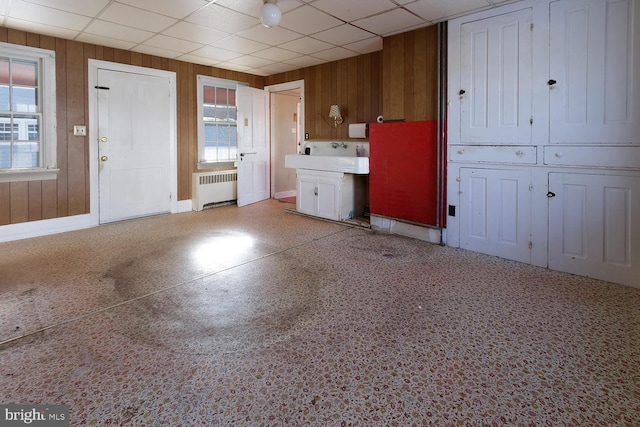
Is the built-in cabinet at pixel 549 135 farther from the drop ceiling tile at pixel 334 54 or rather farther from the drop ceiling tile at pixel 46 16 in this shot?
the drop ceiling tile at pixel 46 16

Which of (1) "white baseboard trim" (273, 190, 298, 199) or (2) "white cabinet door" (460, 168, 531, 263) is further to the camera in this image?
(1) "white baseboard trim" (273, 190, 298, 199)

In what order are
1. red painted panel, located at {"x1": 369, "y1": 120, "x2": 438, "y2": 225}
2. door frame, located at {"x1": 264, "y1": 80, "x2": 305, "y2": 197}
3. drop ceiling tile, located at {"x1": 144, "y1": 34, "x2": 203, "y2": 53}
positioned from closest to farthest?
red painted panel, located at {"x1": 369, "y1": 120, "x2": 438, "y2": 225}
drop ceiling tile, located at {"x1": 144, "y1": 34, "x2": 203, "y2": 53}
door frame, located at {"x1": 264, "y1": 80, "x2": 305, "y2": 197}

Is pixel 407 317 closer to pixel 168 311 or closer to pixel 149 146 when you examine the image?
pixel 168 311

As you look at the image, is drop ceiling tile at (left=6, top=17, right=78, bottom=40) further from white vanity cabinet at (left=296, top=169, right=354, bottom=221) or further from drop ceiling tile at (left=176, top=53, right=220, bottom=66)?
white vanity cabinet at (left=296, top=169, right=354, bottom=221)

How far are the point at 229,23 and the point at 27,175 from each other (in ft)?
10.3

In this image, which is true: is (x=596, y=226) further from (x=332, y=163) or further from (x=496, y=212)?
(x=332, y=163)

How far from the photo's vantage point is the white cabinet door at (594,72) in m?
3.01

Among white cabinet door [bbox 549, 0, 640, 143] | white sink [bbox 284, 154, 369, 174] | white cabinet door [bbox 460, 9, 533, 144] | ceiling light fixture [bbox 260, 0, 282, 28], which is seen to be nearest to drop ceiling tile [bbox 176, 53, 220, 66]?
white sink [bbox 284, 154, 369, 174]

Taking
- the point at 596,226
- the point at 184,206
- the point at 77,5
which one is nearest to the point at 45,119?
the point at 77,5

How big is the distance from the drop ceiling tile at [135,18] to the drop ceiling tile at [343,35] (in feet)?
5.77

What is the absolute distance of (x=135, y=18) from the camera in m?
4.13

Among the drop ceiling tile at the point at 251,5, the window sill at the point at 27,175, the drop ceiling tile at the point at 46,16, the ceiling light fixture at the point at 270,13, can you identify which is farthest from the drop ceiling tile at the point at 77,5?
the window sill at the point at 27,175

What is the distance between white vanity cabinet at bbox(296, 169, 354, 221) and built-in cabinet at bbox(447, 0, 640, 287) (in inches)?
65.5

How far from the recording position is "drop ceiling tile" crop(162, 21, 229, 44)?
14.4 ft
